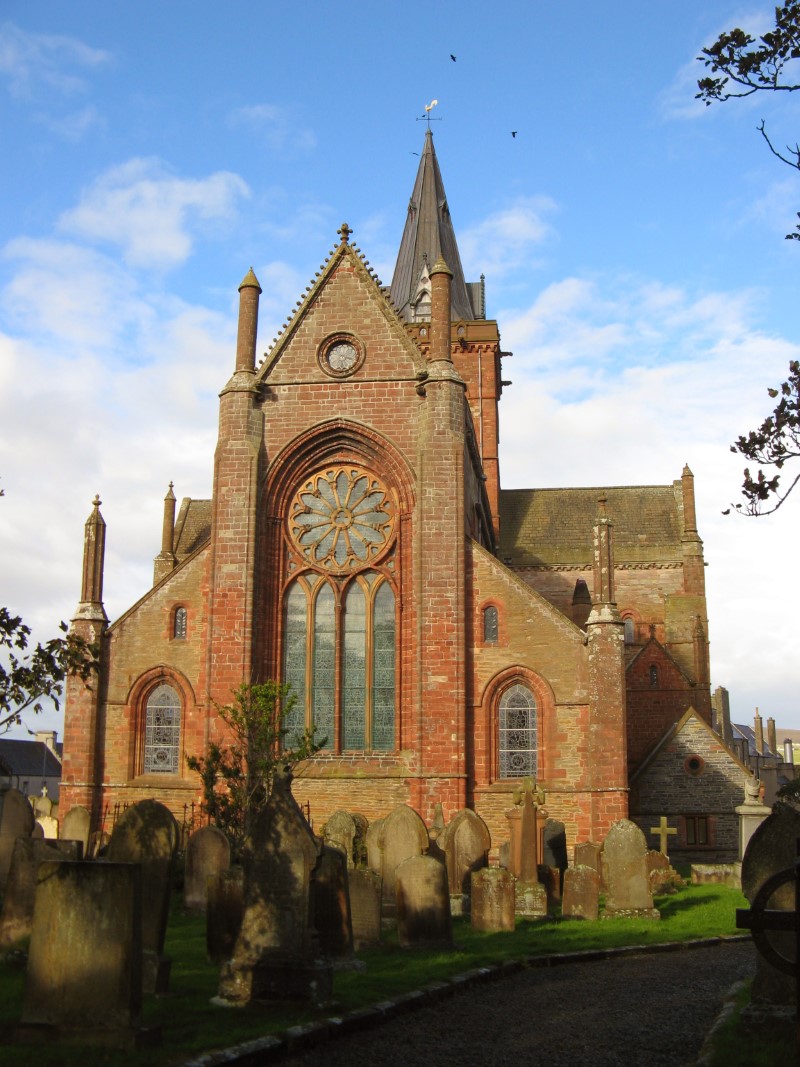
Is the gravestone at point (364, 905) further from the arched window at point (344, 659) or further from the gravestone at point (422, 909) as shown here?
the arched window at point (344, 659)

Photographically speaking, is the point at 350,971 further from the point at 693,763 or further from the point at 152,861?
the point at 693,763

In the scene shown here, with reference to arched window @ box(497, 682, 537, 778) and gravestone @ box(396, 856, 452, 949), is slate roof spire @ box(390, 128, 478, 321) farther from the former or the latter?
gravestone @ box(396, 856, 452, 949)

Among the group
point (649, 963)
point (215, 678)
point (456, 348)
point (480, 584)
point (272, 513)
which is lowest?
point (649, 963)

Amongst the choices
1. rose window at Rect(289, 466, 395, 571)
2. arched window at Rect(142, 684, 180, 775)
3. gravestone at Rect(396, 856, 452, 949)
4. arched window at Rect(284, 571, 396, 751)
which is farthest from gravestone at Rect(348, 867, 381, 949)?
rose window at Rect(289, 466, 395, 571)

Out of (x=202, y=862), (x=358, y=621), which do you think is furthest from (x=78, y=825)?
(x=358, y=621)

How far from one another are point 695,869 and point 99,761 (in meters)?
14.2

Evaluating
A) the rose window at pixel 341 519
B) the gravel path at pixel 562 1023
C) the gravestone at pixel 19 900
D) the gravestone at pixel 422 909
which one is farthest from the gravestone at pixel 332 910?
the rose window at pixel 341 519

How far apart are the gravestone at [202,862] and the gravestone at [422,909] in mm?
4274

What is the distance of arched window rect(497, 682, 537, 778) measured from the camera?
26.5 metres

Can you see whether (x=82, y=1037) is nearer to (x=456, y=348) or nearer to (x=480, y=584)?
(x=480, y=584)

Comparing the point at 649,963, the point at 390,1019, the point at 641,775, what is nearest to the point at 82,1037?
the point at 390,1019

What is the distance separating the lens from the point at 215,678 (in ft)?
87.1

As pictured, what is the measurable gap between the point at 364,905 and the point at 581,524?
3335 cm

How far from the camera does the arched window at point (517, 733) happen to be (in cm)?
2652
